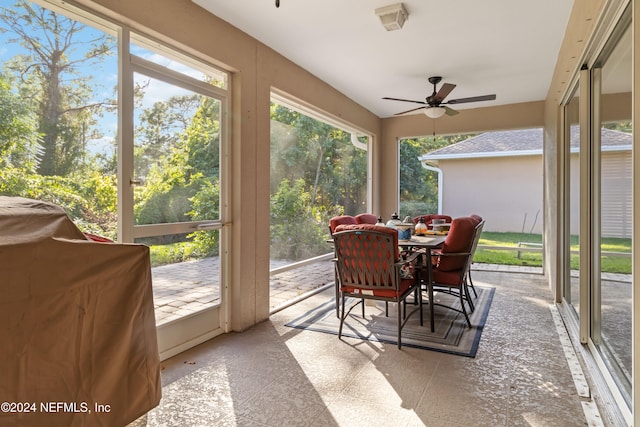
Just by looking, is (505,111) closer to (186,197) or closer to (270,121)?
(270,121)

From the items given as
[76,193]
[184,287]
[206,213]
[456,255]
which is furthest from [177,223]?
[456,255]

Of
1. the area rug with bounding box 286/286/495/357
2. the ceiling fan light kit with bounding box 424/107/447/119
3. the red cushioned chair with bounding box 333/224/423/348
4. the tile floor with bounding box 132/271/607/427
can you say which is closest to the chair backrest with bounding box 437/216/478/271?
the red cushioned chair with bounding box 333/224/423/348

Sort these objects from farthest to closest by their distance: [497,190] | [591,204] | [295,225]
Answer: [497,190]
[295,225]
[591,204]

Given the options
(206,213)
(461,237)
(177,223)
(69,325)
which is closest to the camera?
(69,325)

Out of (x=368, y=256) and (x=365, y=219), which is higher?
(x=365, y=219)

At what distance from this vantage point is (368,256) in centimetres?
292

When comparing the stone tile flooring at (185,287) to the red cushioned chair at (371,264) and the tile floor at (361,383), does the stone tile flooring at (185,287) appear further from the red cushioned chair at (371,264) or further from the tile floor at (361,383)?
the red cushioned chair at (371,264)

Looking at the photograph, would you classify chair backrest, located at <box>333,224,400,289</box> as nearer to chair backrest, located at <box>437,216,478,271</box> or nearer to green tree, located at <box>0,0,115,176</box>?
chair backrest, located at <box>437,216,478,271</box>

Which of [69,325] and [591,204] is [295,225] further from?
[69,325]

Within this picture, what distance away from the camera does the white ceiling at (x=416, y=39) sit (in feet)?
9.49

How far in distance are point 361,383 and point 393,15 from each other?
275cm

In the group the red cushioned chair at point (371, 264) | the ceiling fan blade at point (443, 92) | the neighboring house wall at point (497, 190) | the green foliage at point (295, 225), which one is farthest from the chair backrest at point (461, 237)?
the neighboring house wall at point (497, 190)

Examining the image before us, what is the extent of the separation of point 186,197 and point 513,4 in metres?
2.99

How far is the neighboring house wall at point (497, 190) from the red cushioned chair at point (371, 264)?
481 cm
